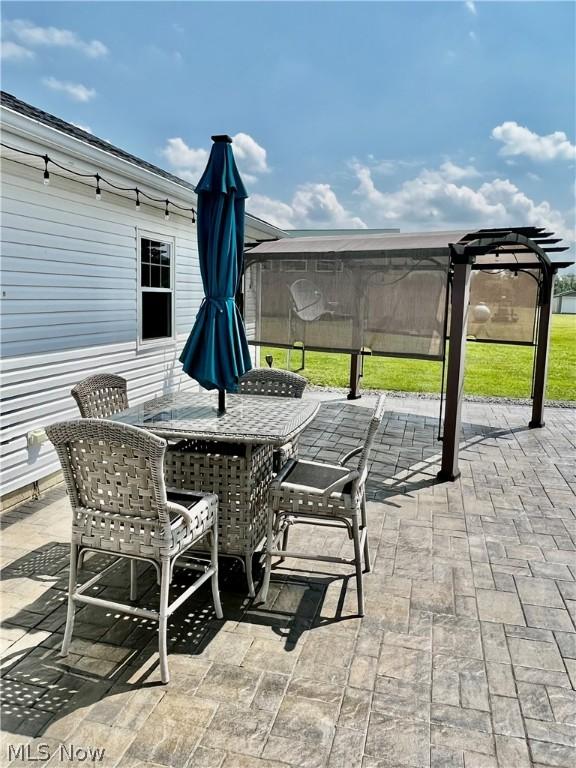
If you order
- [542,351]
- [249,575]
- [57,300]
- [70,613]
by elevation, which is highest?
[57,300]

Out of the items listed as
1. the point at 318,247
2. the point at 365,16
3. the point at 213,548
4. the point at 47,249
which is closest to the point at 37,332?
the point at 47,249

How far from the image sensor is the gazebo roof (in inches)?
196

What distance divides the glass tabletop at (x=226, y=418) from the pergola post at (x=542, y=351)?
184 inches

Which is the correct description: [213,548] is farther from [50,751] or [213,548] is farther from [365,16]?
[365,16]

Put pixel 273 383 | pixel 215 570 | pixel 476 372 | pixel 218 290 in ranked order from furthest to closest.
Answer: pixel 476 372, pixel 273 383, pixel 218 290, pixel 215 570

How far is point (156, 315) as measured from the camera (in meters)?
6.53

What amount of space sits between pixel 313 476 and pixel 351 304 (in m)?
3.30

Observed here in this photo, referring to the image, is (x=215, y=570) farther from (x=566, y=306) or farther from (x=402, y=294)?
(x=566, y=306)

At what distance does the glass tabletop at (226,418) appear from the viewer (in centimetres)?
293

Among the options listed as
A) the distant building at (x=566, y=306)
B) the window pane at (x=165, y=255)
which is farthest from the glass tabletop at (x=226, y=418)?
A: the distant building at (x=566, y=306)

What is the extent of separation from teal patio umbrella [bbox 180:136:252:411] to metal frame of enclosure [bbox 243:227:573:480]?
2.26 metres

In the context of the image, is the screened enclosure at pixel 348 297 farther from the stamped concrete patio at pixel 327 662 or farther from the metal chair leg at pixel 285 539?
the metal chair leg at pixel 285 539

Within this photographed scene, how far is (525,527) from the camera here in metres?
4.08

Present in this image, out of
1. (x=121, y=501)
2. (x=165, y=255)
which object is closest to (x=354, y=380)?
(x=165, y=255)
